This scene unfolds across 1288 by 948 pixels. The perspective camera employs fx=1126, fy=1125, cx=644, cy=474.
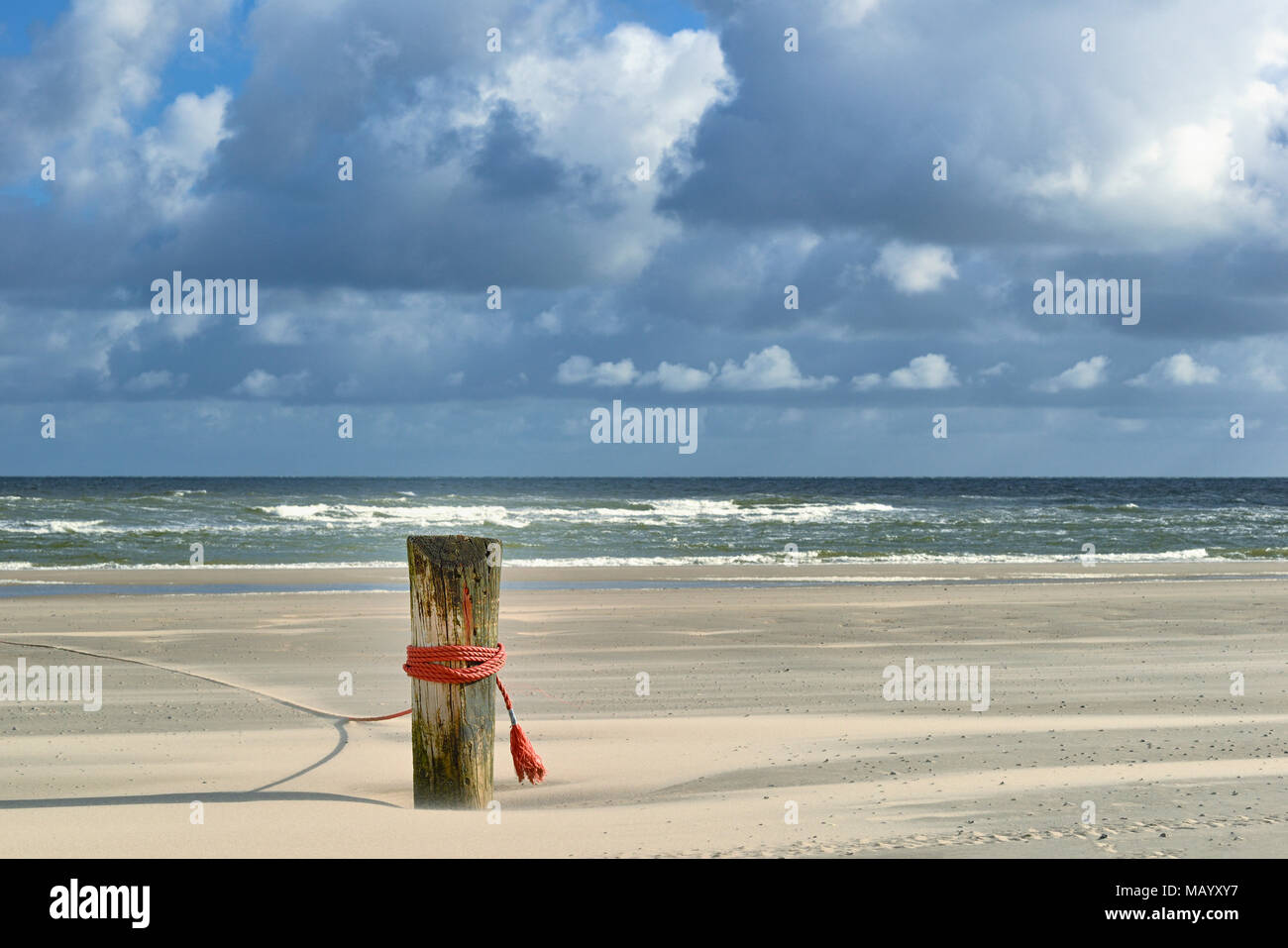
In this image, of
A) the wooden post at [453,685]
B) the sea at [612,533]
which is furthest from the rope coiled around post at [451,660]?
the sea at [612,533]

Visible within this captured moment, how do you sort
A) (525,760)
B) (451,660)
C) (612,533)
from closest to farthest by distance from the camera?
(451,660) < (525,760) < (612,533)

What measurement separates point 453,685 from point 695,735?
8.75ft

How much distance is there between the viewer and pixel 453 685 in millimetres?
5352

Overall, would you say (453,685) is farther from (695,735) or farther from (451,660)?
(695,735)

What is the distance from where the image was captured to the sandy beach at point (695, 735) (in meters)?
4.96

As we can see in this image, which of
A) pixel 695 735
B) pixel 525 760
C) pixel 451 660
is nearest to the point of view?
pixel 451 660

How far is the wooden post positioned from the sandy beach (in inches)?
7.5

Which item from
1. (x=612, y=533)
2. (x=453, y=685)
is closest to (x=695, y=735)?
(x=453, y=685)

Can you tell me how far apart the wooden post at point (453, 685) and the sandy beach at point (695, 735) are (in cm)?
19

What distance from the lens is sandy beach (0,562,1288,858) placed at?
4.96 metres

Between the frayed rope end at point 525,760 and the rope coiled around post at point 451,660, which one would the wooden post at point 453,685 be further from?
the frayed rope end at point 525,760

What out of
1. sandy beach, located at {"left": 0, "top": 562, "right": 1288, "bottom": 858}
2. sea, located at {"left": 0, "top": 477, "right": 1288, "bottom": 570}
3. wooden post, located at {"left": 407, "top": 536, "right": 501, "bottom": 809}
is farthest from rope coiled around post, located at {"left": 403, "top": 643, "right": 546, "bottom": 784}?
sea, located at {"left": 0, "top": 477, "right": 1288, "bottom": 570}

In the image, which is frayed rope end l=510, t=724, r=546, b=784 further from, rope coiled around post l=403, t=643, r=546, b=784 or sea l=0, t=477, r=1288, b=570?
sea l=0, t=477, r=1288, b=570
